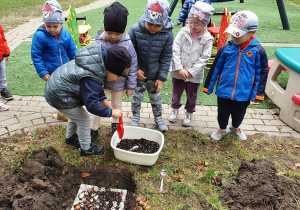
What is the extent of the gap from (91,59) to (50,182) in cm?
134

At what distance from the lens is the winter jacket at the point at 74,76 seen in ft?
7.29

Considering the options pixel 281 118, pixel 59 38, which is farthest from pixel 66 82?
pixel 281 118

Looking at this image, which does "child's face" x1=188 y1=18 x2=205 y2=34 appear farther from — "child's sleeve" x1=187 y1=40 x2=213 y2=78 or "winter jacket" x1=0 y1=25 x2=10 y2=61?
"winter jacket" x1=0 y1=25 x2=10 y2=61

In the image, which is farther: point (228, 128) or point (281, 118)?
point (281, 118)

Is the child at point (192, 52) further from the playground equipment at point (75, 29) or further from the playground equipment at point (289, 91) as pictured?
the playground equipment at point (75, 29)

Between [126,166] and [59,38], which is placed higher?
[59,38]

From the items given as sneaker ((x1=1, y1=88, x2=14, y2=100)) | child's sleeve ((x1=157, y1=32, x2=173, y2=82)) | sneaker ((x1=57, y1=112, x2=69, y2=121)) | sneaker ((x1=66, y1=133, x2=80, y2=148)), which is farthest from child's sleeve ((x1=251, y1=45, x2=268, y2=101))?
sneaker ((x1=1, y1=88, x2=14, y2=100))

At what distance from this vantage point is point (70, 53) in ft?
11.3

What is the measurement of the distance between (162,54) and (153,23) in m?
0.49

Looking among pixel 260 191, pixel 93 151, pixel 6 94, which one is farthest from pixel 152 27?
pixel 6 94

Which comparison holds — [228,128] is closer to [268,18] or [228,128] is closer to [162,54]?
[162,54]

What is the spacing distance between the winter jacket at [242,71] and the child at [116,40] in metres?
1.14

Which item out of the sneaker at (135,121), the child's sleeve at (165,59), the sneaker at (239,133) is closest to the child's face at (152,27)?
the child's sleeve at (165,59)

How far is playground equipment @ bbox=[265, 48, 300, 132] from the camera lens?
12.1ft
